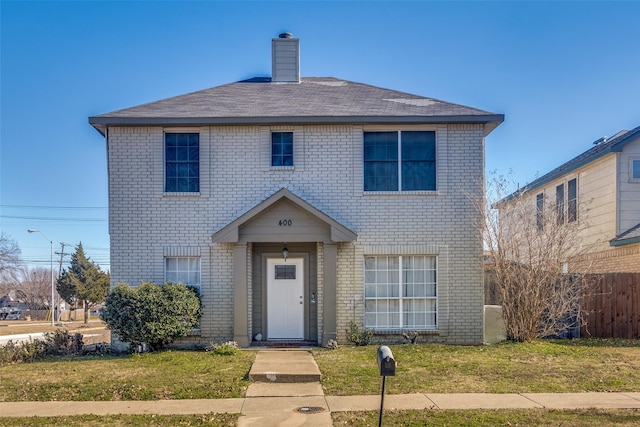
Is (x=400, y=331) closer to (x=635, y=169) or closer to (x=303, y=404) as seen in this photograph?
(x=303, y=404)

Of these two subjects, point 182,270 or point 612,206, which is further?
point 612,206

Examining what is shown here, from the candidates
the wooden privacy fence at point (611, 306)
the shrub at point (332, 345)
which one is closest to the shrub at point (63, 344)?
the shrub at point (332, 345)

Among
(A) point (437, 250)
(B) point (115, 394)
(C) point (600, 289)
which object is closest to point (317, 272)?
(A) point (437, 250)

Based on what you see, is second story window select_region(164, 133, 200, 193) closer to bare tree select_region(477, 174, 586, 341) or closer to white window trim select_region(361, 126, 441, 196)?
white window trim select_region(361, 126, 441, 196)

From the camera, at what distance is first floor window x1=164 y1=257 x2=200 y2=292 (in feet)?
46.9

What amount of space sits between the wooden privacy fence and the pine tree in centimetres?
3930

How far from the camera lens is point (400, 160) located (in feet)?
47.3

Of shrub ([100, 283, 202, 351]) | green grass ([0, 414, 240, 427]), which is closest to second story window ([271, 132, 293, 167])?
shrub ([100, 283, 202, 351])

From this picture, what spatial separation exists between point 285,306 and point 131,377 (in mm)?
4940

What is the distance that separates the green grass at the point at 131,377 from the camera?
362 inches

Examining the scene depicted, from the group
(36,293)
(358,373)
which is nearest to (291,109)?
(358,373)

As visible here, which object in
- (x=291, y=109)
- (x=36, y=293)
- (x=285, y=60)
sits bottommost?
(x=36, y=293)

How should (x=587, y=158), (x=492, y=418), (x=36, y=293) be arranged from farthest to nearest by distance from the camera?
(x=36, y=293), (x=587, y=158), (x=492, y=418)

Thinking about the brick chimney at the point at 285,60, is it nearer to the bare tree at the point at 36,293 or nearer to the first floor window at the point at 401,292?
the first floor window at the point at 401,292
